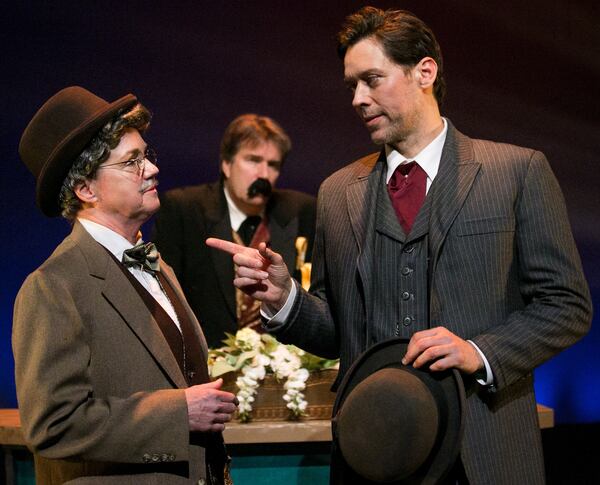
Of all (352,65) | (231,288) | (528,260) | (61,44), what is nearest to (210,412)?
(528,260)

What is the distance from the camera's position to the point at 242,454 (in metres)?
3.06

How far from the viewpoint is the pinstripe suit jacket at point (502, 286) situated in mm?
2004

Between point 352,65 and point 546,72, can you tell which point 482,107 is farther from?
point 352,65

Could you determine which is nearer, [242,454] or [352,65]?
[352,65]

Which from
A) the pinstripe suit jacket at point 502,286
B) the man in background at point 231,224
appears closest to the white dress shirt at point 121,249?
the pinstripe suit jacket at point 502,286

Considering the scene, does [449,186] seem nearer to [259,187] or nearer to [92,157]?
[92,157]

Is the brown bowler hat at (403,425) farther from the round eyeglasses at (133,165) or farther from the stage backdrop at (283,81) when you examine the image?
the stage backdrop at (283,81)

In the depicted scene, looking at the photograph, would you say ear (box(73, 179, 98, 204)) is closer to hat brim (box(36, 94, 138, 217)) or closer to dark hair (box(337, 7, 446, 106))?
hat brim (box(36, 94, 138, 217))

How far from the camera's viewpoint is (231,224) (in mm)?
4305

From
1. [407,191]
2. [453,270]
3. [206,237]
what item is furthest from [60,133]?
[206,237]

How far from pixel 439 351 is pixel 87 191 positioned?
961mm

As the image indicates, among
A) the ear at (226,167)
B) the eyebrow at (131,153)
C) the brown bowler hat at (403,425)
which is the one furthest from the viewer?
the ear at (226,167)

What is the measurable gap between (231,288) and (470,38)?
7.76 feet

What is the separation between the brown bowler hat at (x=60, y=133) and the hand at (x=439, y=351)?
919 millimetres
